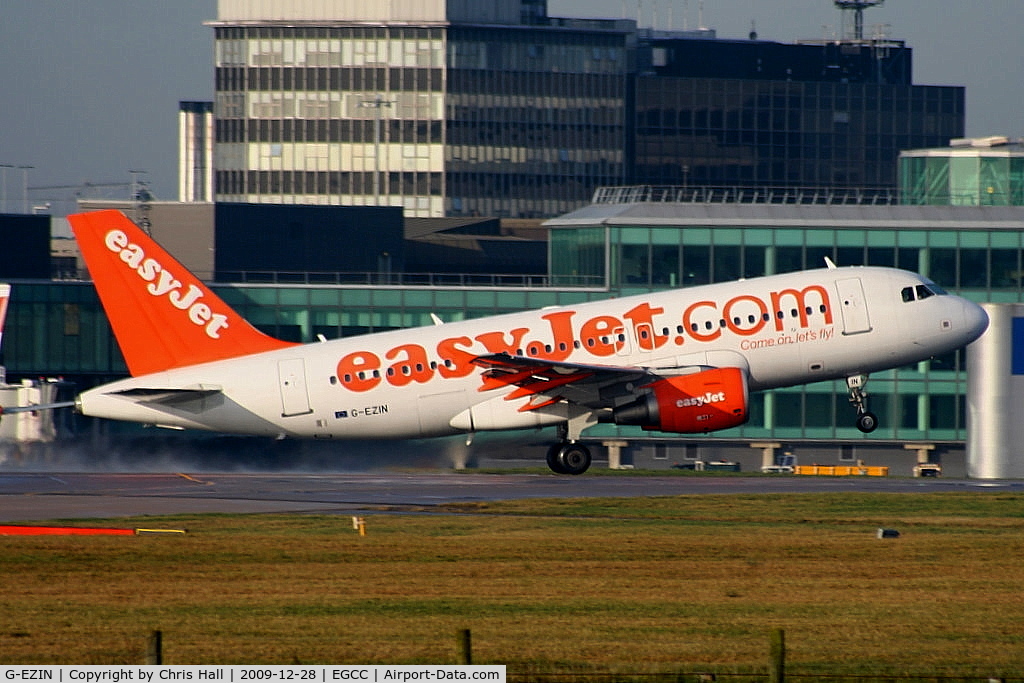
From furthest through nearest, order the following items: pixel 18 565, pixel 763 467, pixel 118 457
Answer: pixel 763 467 < pixel 118 457 < pixel 18 565

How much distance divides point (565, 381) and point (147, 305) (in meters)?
12.6

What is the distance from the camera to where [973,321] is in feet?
168

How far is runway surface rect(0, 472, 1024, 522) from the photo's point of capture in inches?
1575

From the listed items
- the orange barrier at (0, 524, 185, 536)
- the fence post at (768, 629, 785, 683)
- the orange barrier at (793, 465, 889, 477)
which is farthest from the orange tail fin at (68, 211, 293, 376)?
the fence post at (768, 629, 785, 683)

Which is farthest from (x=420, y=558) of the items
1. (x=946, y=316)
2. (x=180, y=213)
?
(x=180, y=213)

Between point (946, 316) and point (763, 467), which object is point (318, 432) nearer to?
point (946, 316)

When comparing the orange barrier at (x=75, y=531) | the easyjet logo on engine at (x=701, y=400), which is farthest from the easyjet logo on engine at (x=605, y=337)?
the orange barrier at (x=75, y=531)

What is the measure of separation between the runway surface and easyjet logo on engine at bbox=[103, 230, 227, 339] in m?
4.77

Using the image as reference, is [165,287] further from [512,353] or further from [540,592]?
[540,592]

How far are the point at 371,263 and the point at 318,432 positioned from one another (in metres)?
66.3

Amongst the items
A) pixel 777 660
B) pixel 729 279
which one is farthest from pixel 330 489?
pixel 729 279

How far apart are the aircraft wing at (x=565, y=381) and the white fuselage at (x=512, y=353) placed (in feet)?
1.57

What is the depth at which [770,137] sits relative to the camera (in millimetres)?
196125

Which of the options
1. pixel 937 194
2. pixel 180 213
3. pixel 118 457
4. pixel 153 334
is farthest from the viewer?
pixel 180 213
